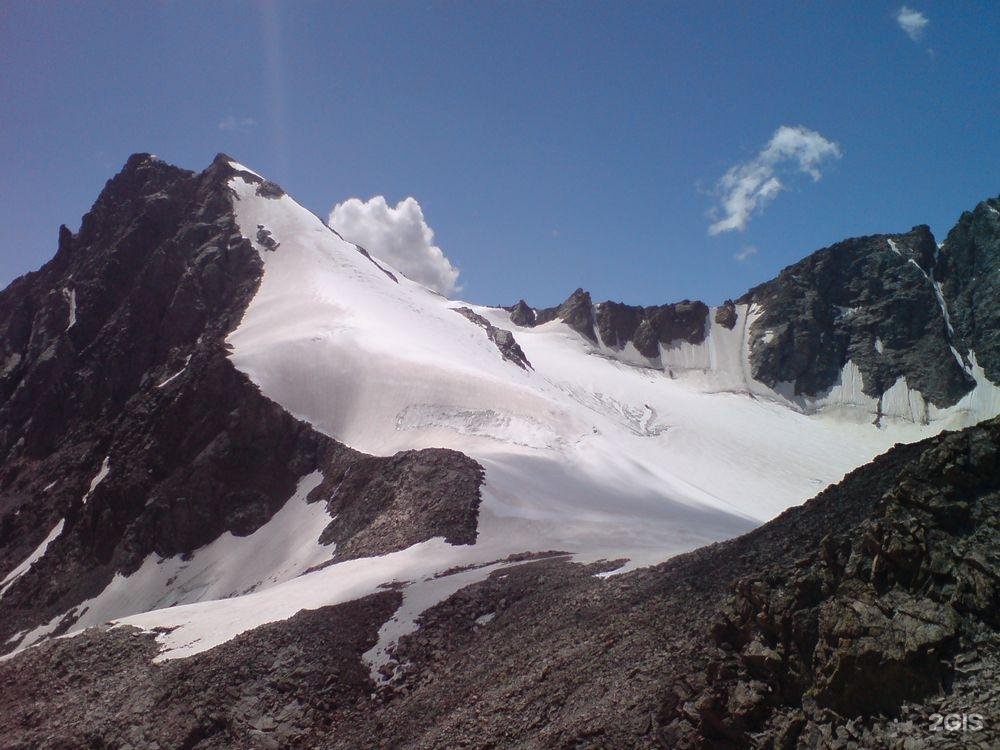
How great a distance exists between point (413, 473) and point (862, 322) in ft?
336

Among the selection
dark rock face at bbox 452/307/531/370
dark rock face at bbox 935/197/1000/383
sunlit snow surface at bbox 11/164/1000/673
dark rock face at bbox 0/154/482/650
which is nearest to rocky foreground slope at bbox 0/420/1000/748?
sunlit snow surface at bbox 11/164/1000/673

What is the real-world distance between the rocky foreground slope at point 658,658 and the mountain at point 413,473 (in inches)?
3.8

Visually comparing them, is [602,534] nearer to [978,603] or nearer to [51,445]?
[978,603]

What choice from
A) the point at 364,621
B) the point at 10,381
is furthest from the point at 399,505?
the point at 10,381

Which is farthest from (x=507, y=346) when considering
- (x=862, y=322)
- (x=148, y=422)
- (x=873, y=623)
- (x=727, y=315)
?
(x=873, y=623)

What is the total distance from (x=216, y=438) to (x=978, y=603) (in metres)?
55.2

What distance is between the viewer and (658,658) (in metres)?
14.4

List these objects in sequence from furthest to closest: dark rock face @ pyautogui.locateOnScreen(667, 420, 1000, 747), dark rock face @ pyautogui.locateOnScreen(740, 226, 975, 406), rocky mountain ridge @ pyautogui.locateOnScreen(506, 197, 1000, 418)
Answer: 1. dark rock face @ pyautogui.locateOnScreen(740, 226, 975, 406)
2. rocky mountain ridge @ pyautogui.locateOnScreen(506, 197, 1000, 418)
3. dark rock face @ pyautogui.locateOnScreen(667, 420, 1000, 747)

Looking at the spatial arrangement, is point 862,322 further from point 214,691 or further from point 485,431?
point 214,691

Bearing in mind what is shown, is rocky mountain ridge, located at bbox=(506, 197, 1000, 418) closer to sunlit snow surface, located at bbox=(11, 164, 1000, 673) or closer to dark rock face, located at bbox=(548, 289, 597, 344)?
dark rock face, located at bbox=(548, 289, 597, 344)

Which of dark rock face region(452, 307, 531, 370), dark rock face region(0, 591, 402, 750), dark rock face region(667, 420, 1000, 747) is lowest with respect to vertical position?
dark rock face region(0, 591, 402, 750)

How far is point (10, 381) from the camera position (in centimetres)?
8500

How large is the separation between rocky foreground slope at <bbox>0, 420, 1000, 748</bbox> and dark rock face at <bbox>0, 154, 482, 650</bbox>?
11.5 meters

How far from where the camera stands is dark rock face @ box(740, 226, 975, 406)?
109125 mm
